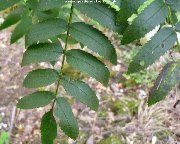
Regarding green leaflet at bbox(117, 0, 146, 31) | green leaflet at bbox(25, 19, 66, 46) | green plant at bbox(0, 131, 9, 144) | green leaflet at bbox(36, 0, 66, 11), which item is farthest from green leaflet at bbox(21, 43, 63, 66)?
green plant at bbox(0, 131, 9, 144)

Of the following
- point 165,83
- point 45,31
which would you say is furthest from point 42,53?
point 165,83

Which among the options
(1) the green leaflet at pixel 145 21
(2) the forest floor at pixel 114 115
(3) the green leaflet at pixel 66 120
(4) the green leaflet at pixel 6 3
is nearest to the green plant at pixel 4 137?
(2) the forest floor at pixel 114 115

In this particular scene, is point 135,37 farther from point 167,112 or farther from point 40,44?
point 167,112

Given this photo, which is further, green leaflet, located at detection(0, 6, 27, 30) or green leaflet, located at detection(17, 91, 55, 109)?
green leaflet, located at detection(0, 6, 27, 30)

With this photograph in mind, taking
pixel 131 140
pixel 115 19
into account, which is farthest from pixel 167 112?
pixel 115 19

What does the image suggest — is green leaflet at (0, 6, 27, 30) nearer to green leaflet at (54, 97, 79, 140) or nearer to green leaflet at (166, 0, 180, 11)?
green leaflet at (54, 97, 79, 140)

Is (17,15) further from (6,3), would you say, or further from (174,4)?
(174,4)
